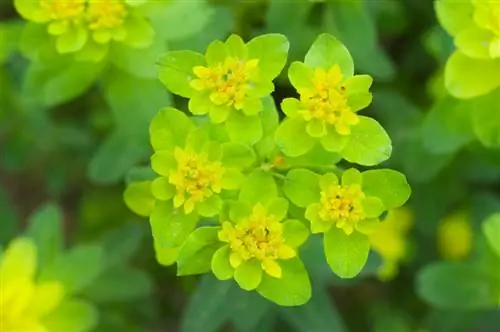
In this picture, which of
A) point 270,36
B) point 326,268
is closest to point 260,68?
point 270,36

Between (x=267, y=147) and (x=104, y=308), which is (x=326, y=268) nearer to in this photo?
(x=267, y=147)

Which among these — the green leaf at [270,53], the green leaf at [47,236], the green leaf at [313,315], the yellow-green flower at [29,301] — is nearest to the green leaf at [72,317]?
the yellow-green flower at [29,301]

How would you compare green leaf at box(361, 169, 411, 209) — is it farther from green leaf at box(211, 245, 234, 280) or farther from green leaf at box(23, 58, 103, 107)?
green leaf at box(23, 58, 103, 107)

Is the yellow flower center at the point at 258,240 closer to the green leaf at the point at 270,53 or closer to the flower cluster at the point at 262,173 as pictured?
the flower cluster at the point at 262,173

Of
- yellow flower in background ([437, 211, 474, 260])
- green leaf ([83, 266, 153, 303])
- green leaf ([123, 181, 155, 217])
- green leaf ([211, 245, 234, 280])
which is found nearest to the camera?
green leaf ([211, 245, 234, 280])

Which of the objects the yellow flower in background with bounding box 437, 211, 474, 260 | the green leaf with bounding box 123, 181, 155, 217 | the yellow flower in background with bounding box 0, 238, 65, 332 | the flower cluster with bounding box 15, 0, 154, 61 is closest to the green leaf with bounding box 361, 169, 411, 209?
the green leaf with bounding box 123, 181, 155, 217

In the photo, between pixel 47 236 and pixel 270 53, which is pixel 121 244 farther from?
pixel 270 53

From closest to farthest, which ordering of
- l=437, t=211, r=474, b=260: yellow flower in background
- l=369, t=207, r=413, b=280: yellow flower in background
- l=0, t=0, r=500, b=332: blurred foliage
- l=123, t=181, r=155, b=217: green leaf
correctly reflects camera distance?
l=123, t=181, r=155, b=217: green leaf → l=0, t=0, r=500, b=332: blurred foliage → l=369, t=207, r=413, b=280: yellow flower in background → l=437, t=211, r=474, b=260: yellow flower in background
